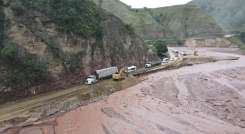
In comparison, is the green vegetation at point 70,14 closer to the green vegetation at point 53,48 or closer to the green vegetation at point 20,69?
the green vegetation at point 53,48

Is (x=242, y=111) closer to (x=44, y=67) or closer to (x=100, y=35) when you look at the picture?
(x=44, y=67)

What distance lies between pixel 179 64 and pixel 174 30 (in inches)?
3272

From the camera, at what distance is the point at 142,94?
1537 inches

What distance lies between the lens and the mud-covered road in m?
25.6

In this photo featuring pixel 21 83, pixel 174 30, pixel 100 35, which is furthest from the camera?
pixel 174 30

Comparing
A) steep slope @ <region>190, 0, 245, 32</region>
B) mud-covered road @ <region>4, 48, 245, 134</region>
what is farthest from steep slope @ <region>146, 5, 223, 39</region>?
mud-covered road @ <region>4, 48, 245, 134</region>

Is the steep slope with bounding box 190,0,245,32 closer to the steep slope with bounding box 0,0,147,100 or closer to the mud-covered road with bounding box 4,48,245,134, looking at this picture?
the steep slope with bounding box 0,0,147,100

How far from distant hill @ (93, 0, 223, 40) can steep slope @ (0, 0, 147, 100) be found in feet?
208

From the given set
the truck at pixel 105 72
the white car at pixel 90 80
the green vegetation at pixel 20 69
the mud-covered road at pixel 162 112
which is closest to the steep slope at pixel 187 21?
the mud-covered road at pixel 162 112

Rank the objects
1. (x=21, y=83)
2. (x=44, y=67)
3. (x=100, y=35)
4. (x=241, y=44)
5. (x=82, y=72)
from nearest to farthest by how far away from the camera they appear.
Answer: (x=21, y=83)
(x=44, y=67)
(x=82, y=72)
(x=100, y=35)
(x=241, y=44)

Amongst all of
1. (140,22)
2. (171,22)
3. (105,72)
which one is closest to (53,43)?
(105,72)

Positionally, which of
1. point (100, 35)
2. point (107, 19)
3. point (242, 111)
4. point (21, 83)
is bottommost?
point (242, 111)

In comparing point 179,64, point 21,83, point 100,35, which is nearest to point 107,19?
point 100,35

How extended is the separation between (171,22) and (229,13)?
181 ft
